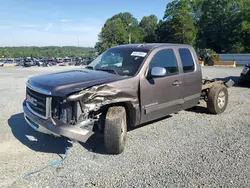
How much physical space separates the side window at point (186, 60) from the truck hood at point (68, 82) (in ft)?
5.95

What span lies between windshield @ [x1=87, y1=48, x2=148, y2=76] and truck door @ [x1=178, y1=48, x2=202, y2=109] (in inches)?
44.1

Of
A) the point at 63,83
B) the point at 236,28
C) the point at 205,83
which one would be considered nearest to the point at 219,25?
the point at 236,28

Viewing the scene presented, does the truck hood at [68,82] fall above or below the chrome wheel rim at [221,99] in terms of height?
above

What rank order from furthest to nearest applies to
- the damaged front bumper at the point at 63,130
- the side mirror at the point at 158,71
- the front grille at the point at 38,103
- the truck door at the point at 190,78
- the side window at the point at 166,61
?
the truck door at the point at 190,78, the side window at the point at 166,61, the side mirror at the point at 158,71, the front grille at the point at 38,103, the damaged front bumper at the point at 63,130

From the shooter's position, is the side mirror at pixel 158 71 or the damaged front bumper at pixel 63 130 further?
the side mirror at pixel 158 71

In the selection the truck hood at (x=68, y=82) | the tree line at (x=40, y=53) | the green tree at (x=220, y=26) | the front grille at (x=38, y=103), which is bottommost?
the front grille at (x=38, y=103)

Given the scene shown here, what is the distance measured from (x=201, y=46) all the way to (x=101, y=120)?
59.1 metres

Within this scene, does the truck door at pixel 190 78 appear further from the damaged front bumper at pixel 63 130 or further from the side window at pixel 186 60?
the damaged front bumper at pixel 63 130

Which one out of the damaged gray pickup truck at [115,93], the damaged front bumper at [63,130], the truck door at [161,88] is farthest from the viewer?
the truck door at [161,88]

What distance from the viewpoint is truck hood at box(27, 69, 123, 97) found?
385cm

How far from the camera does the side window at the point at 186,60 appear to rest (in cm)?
568

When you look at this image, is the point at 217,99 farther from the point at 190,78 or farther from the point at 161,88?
the point at 161,88

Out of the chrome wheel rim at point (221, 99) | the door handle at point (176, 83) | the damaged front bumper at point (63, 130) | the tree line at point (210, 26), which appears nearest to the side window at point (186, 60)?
the door handle at point (176, 83)

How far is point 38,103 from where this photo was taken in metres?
4.23
